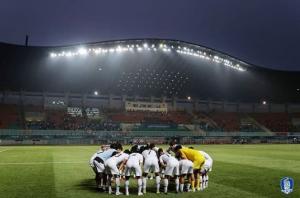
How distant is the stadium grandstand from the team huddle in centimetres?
5082

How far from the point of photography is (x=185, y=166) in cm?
1587

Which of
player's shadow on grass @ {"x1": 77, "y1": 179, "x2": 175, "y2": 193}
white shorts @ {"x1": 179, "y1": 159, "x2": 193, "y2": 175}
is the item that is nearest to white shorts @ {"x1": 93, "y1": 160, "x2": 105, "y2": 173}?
player's shadow on grass @ {"x1": 77, "y1": 179, "x2": 175, "y2": 193}

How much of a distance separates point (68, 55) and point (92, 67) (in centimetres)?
703

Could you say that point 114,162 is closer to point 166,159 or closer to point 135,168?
point 135,168

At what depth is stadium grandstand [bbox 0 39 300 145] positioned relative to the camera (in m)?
70.9

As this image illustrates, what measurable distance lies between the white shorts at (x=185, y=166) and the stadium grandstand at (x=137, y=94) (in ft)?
169

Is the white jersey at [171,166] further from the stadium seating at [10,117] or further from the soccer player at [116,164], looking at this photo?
the stadium seating at [10,117]

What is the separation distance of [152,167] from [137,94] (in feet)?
229

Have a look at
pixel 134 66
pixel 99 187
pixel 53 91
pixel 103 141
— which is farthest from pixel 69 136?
pixel 99 187

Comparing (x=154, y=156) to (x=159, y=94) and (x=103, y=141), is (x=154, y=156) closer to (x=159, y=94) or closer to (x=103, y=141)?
(x=103, y=141)

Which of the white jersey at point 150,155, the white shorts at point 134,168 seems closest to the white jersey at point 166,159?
the white jersey at point 150,155

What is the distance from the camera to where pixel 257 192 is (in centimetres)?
1567

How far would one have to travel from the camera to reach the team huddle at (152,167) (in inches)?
607

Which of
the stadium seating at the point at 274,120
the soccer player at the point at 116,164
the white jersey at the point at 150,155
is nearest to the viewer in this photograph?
the soccer player at the point at 116,164
